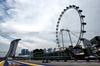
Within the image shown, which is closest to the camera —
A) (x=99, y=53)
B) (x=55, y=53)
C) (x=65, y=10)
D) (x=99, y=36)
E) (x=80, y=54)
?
(x=99, y=36)

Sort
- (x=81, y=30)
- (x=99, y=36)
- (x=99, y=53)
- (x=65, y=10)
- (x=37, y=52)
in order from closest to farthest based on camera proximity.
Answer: (x=99, y=36) < (x=99, y=53) < (x=81, y=30) < (x=65, y=10) < (x=37, y=52)

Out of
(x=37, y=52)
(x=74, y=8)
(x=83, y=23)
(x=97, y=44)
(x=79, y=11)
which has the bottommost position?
(x=37, y=52)

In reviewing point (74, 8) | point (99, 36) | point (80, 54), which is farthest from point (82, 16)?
point (80, 54)

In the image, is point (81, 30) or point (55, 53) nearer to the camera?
point (81, 30)

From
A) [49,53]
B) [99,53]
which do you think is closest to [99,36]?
[99,53]

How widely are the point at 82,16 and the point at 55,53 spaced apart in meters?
47.8

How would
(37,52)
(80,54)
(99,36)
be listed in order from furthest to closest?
(37,52) → (80,54) → (99,36)

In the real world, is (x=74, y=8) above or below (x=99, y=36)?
above

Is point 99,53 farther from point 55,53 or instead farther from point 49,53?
point 49,53

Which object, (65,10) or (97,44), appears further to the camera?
(65,10)

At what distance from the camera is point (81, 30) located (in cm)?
4241

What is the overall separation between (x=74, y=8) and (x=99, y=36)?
83.7ft

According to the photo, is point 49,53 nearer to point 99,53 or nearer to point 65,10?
point 65,10

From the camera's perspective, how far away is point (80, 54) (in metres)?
46.6
